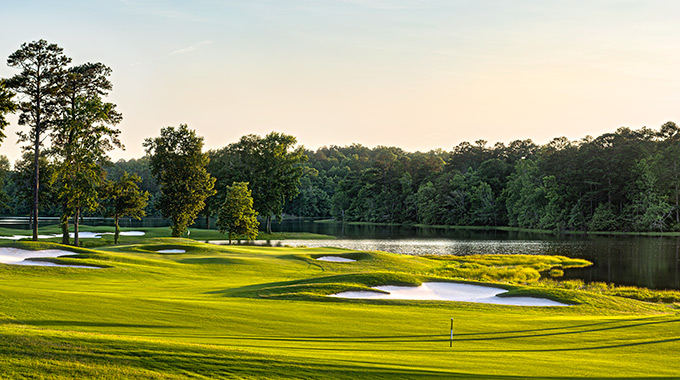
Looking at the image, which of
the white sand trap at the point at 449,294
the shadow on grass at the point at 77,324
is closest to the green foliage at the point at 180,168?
the white sand trap at the point at 449,294

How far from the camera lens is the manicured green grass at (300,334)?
9867 millimetres

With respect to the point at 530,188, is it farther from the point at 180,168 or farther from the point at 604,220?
the point at 180,168

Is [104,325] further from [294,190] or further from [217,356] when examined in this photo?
[294,190]

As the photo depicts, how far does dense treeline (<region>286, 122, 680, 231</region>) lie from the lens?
104125mm

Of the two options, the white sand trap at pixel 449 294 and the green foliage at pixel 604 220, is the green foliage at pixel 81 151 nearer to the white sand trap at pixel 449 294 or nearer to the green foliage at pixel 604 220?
the white sand trap at pixel 449 294

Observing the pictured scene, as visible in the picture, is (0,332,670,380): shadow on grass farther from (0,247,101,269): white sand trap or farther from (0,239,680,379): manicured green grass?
(0,247,101,269): white sand trap

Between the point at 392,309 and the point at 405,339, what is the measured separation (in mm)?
5199

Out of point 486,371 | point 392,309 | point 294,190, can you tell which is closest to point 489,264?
point 392,309

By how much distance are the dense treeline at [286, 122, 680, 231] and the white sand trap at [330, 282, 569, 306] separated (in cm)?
7172

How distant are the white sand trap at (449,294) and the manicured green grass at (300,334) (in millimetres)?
867

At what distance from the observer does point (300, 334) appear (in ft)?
47.5

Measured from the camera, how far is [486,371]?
11094mm

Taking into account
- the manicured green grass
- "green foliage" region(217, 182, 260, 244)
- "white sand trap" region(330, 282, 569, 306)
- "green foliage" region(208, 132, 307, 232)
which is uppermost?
"green foliage" region(208, 132, 307, 232)

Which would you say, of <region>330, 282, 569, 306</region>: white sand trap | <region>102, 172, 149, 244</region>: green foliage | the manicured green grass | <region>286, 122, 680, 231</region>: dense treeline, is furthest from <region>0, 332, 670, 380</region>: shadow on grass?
<region>286, 122, 680, 231</region>: dense treeline
